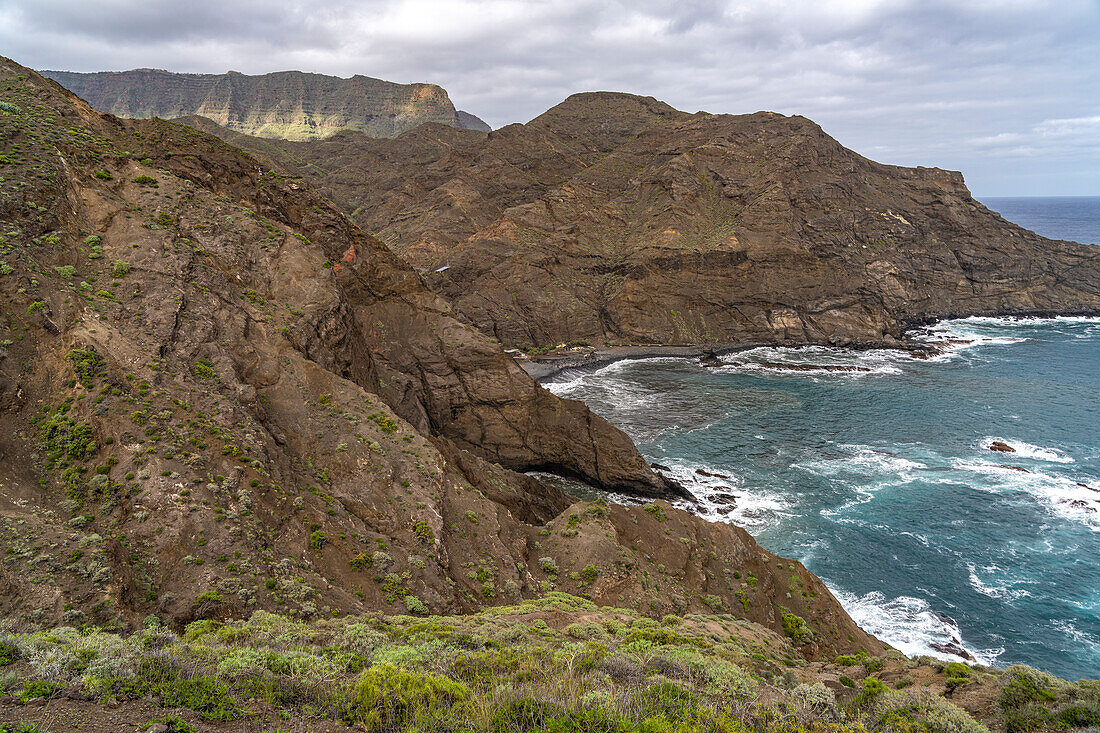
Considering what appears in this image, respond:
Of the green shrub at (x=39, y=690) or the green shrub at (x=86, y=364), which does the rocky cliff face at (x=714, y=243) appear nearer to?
the green shrub at (x=86, y=364)

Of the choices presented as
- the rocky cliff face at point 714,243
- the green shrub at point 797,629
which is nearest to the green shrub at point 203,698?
the green shrub at point 797,629

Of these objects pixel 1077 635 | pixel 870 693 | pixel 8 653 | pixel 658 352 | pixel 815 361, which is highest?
pixel 8 653

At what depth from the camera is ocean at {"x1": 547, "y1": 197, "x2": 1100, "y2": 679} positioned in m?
36.5

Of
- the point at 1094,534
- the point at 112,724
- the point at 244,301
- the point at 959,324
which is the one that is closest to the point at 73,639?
the point at 112,724

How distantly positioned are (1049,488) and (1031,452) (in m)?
8.98

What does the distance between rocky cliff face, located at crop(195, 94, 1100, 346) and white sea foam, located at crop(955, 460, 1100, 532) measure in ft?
171

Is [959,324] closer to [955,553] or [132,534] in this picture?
[955,553]

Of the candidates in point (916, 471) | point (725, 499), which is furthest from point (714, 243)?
point (725, 499)

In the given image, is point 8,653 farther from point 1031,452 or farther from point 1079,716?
point 1031,452

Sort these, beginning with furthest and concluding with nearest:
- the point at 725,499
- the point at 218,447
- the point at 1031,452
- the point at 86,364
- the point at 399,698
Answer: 1. the point at 1031,452
2. the point at 725,499
3. the point at 218,447
4. the point at 86,364
5. the point at 399,698

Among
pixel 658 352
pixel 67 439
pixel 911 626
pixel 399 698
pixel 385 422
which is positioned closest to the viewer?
pixel 399 698

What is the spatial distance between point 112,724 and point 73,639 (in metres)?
4.62

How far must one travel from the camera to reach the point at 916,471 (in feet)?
179

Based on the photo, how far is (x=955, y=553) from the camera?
42.2 meters
